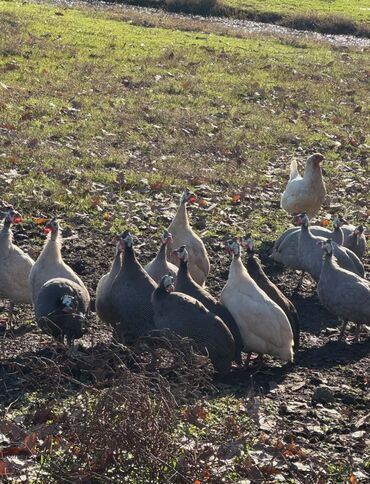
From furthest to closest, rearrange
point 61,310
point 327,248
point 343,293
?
point 327,248 < point 343,293 < point 61,310

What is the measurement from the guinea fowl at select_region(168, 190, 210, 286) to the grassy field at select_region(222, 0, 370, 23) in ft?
81.8

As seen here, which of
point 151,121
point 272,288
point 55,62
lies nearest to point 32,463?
point 272,288

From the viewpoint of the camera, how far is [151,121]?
602 inches

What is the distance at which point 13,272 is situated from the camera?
824 centimetres

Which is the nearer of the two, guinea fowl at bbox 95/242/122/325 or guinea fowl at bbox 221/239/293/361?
guinea fowl at bbox 221/239/293/361

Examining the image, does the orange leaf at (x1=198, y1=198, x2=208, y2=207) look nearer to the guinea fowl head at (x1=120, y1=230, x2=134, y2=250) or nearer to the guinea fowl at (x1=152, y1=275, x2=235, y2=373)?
the guinea fowl head at (x1=120, y1=230, x2=134, y2=250)

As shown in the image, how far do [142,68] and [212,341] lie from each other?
12.6 m

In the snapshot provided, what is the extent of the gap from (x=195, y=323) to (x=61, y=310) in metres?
0.97

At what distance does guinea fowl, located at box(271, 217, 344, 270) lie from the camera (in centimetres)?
964

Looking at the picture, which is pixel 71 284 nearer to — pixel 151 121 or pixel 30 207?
pixel 30 207

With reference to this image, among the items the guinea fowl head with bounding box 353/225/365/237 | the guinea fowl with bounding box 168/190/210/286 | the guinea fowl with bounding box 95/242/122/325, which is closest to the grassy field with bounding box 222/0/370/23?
the guinea fowl head with bounding box 353/225/365/237

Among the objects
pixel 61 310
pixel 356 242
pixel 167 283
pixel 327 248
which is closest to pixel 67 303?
pixel 61 310

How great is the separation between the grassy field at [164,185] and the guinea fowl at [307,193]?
282 millimetres

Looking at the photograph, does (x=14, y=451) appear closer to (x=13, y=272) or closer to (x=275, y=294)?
(x=13, y=272)
